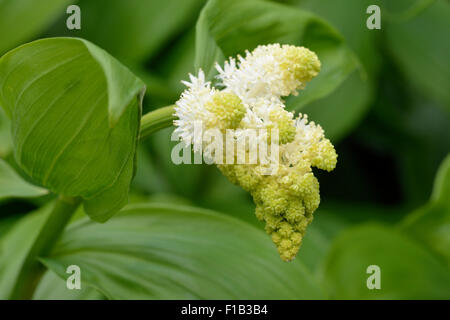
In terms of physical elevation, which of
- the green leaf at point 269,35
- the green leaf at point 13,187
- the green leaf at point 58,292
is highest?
the green leaf at point 269,35

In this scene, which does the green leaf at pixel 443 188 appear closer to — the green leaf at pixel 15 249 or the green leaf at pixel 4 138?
the green leaf at pixel 15 249

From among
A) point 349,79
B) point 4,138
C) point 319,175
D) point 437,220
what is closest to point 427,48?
point 349,79

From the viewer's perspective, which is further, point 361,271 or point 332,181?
point 332,181

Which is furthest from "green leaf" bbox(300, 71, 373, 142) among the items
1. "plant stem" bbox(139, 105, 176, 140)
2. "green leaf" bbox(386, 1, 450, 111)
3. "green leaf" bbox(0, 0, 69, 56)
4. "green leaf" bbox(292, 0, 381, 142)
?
"plant stem" bbox(139, 105, 176, 140)

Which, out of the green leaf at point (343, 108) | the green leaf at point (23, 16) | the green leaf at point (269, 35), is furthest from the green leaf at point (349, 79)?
the green leaf at point (23, 16)

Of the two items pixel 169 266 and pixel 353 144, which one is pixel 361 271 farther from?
pixel 353 144

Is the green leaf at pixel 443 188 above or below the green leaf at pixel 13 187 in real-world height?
above

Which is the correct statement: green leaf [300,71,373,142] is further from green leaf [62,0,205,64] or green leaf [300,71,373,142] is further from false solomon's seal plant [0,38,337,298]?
false solomon's seal plant [0,38,337,298]
